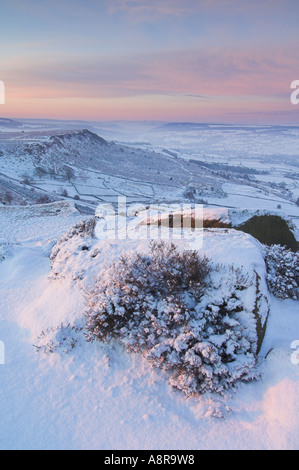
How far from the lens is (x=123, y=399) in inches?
222

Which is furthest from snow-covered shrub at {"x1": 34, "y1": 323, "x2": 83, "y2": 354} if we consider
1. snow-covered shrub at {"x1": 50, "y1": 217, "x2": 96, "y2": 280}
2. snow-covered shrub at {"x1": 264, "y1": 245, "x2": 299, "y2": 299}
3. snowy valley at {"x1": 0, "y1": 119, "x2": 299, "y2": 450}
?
snow-covered shrub at {"x1": 264, "y1": 245, "x2": 299, "y2": 299}

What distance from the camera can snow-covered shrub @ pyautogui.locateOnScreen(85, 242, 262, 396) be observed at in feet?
19.0

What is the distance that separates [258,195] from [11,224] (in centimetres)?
6546

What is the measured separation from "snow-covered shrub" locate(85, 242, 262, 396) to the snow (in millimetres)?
385

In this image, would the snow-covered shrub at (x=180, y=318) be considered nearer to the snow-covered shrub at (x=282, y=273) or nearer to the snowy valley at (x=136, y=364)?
the snowy valley at (x=136, y=364)

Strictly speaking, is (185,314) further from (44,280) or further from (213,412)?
(44,280)

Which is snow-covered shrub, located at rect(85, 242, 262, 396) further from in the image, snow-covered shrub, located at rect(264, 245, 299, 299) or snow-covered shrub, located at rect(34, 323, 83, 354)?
snow-covered shrub, located at rect(264, 245, 299, 299)

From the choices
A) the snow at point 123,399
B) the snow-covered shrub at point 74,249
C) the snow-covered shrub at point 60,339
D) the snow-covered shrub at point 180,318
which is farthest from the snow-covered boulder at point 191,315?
the snow-covered shrub at point 74,249

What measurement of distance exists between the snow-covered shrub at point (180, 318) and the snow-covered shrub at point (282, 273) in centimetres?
184

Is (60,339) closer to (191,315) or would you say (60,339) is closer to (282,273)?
(191,315)

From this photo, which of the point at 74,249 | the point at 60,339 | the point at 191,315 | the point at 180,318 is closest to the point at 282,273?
the point at 191,315

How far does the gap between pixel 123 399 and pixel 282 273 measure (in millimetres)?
5871

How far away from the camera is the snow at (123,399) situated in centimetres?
493
